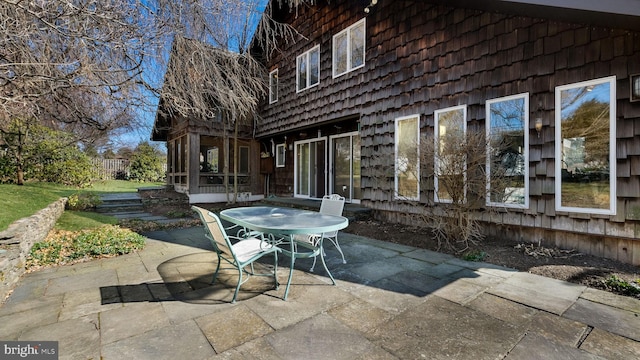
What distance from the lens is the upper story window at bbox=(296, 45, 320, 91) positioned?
865 cm

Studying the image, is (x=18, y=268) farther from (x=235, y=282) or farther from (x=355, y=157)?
(x=355, y=157)

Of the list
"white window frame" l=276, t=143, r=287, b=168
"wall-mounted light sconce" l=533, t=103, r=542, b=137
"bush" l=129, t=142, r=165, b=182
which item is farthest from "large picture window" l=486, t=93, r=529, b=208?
"bush" l=129, t=142, r=165, b=182

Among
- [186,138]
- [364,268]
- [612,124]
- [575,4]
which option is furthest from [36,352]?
[186,138]

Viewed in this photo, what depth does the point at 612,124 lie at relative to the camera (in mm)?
Answer: 3770

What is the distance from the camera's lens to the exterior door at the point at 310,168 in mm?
9133

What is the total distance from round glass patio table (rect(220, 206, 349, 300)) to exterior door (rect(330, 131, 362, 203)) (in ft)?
13.5

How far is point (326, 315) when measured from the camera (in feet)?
8.03

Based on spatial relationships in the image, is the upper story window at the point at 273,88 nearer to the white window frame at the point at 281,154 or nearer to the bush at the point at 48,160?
the white window frame at the point at 281,154

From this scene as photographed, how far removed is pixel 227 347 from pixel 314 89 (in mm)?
7673

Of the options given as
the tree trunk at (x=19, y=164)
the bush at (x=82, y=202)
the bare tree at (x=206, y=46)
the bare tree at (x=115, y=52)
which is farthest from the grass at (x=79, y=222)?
the tree trunk at (x=19, y=164)

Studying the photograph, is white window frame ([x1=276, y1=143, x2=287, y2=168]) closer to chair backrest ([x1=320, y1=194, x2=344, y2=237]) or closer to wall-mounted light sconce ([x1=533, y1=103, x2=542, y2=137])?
chair backrest ([x1=320, y1=194, x2=344, y2=237])

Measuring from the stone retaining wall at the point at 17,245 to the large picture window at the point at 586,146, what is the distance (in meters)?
6.87

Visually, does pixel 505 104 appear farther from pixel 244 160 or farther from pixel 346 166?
pixel 244 160

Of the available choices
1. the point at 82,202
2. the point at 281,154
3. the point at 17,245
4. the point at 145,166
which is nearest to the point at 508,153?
the point at 17,245
